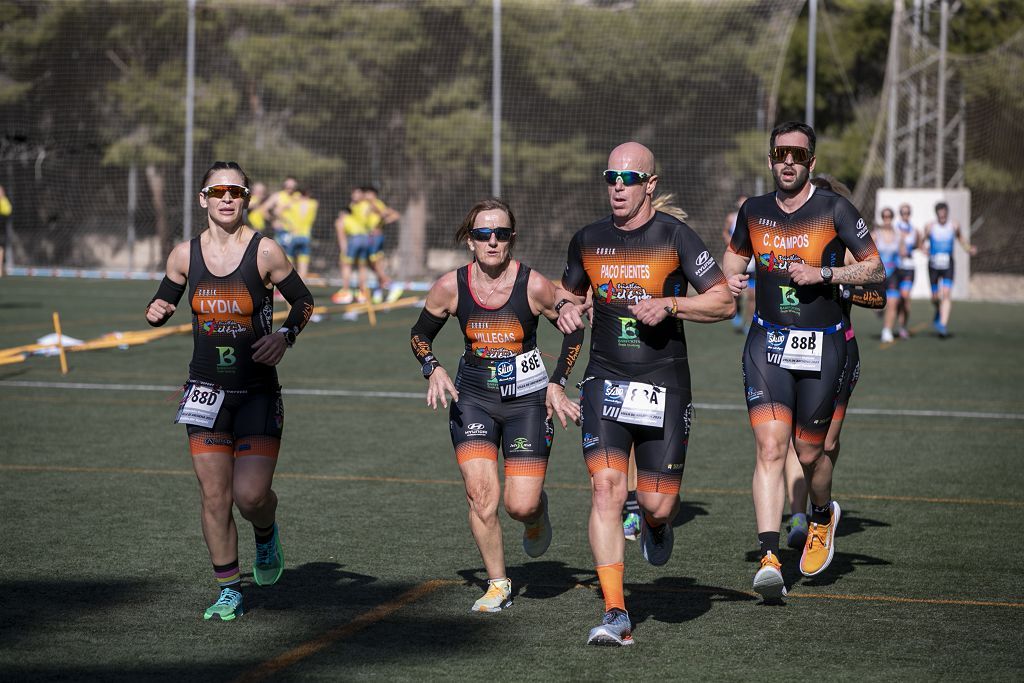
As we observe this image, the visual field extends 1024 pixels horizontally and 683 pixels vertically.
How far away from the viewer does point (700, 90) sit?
41188 mm

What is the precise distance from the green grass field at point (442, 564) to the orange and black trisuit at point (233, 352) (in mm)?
826

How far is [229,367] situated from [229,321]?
22cm

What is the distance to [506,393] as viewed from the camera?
23.0ft

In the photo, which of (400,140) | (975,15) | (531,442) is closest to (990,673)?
(531,442)

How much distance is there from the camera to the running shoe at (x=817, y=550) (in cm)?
770

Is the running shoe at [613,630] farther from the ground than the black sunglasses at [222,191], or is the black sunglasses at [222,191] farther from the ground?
the black sunglasses at [222,191]

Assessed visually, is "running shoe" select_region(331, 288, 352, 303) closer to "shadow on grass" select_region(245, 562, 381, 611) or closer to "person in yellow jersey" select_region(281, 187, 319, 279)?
"person in yellow jersey" select_region(281, 187, 319, 279)

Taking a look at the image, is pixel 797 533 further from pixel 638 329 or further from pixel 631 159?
pixel 631 159

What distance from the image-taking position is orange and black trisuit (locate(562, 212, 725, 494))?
6793 millimetres

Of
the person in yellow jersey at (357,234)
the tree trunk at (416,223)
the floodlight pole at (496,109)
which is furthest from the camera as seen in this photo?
the tree trunk at (416,223)

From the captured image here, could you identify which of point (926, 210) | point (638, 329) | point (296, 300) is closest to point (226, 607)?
point (296, 300)

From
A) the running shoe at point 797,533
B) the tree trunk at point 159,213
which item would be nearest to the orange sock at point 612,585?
the running shoe at point 797,533

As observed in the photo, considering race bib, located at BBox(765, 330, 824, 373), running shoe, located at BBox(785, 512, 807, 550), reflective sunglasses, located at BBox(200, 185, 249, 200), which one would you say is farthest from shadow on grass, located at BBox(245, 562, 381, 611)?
running shoe, located at BBox(785, 512, 807, 550)

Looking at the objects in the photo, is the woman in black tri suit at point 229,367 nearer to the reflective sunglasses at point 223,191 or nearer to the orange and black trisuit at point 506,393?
the reflective sunglasses at point 223,191
